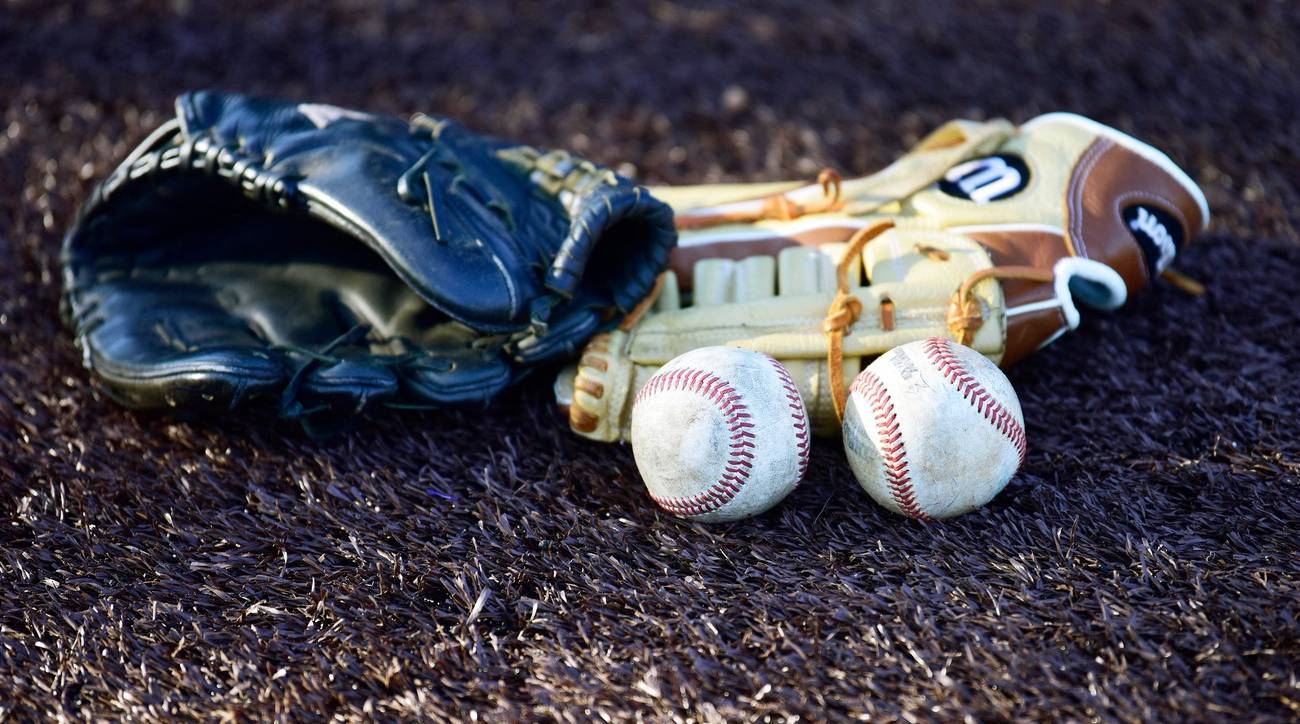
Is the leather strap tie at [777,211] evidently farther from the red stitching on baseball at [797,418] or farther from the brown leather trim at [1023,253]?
the red stitching on baseball at [797,418]

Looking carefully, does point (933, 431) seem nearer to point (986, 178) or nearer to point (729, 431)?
point (729, 431)

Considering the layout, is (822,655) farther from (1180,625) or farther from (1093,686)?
(1180,625)

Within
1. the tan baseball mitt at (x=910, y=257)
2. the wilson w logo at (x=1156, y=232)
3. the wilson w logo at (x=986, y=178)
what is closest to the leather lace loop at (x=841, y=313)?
the tan baseball mitt at (x=910, y=257)

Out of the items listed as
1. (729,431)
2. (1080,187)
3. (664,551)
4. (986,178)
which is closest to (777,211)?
(986,178)

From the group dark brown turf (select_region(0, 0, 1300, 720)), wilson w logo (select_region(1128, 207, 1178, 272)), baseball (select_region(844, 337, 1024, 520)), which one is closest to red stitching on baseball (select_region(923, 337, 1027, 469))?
baseball (select_region(844, 337, 1024, 520))

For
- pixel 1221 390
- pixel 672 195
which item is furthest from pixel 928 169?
pixel 1221 390

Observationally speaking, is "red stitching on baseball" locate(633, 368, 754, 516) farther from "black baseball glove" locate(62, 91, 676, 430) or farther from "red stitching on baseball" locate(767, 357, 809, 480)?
"black baseball glove" locate(62, 91, 676, 430)
